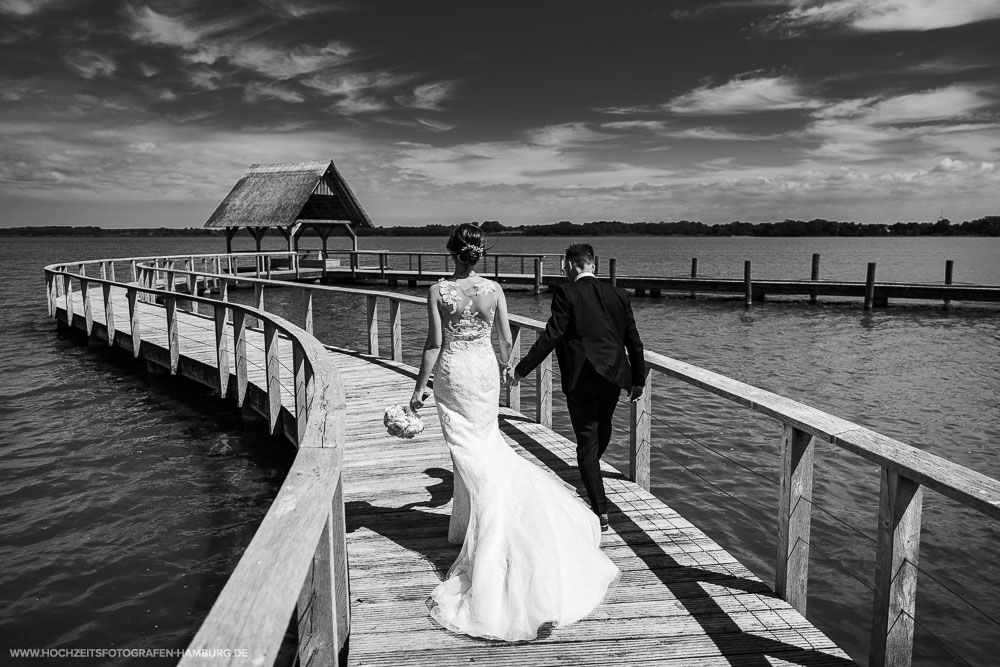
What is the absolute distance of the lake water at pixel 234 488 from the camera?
5.44m

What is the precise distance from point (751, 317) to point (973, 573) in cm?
1984

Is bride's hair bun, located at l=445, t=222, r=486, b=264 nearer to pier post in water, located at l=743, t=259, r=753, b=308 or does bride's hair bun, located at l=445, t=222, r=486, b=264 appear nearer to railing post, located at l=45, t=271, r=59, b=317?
railing post, located at l=45, t=271, r=59, b=317

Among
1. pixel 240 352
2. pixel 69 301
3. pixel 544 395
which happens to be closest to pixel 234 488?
pixel 240 352

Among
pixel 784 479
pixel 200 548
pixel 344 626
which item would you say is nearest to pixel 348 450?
pixel 200 548

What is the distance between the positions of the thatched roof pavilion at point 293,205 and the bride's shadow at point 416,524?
105 ft

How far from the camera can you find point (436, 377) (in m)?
3.78

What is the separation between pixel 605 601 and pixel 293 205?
34.8 meters

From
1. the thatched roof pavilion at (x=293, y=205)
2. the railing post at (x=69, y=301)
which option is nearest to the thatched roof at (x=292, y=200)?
the thatched roof pavilion at (x=293, y=205)

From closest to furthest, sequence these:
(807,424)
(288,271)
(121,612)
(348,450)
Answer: (807,424) < (121,612) < (348,450) < (288,271)

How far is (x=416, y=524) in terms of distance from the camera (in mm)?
4367

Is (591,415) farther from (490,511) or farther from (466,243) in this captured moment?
(466,243)

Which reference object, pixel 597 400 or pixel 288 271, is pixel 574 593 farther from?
pixel 288 271

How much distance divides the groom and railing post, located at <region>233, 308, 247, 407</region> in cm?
527

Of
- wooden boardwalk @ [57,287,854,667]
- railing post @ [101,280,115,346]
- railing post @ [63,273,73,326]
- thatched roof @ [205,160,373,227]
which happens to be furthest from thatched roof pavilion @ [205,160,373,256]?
wooden boardwalk @ [57,287,854,667]
